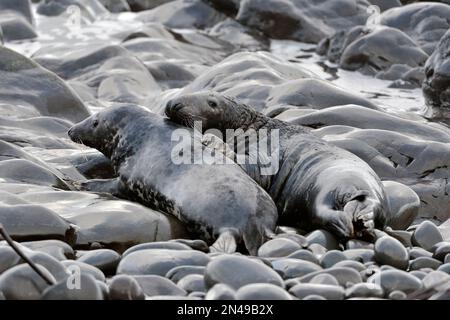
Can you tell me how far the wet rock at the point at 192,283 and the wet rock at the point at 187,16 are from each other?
11382 mm

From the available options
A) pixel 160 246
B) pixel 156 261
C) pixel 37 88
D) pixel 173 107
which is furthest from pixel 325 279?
pixel 37 88

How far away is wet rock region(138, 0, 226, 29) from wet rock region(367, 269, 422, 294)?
1150cm

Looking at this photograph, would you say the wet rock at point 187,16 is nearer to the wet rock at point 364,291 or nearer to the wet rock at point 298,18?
the wet rock at point 298,18

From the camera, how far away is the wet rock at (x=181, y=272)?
4164 millimetres

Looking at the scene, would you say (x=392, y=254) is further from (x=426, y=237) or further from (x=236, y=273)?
(x=236, y=273)

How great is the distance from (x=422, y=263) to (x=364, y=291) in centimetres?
75

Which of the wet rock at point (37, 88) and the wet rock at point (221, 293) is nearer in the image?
the wet rock at point (221, 293)

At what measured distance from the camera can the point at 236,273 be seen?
3.89 m

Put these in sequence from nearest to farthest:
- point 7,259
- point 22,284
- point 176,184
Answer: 1. point 22,284
2. point 7,259
3. point 176,184

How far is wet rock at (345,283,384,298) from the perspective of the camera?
384cm

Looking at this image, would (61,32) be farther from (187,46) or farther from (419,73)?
(419,73)

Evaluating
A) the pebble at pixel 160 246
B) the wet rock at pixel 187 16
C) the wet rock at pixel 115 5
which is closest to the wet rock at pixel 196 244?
the pebble at pixel 160 246

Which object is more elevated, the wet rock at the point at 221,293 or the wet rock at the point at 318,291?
the wet rock at the point at 221,293
